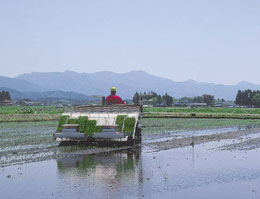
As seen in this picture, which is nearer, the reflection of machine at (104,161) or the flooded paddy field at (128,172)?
the flooded paddy field at (128,172)

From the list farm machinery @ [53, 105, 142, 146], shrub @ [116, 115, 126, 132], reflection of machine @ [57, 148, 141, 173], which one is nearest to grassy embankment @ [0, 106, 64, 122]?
farm machinery @ [53, 105, 142, 146]

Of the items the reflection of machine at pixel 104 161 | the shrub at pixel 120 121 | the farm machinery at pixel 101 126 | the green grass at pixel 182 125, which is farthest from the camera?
the green grass at pixel 182 125

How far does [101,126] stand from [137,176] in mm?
9081

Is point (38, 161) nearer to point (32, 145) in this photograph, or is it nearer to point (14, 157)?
point (14, 157)

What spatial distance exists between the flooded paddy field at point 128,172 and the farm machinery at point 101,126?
2.94 ft

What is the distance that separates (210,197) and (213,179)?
2.99 m

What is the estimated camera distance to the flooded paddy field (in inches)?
570

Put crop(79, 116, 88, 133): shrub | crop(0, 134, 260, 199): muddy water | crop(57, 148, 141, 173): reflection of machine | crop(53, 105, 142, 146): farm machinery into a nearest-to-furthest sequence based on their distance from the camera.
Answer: crop(0, 134, 260, 199): muddy water → crop(57, 148, 141, 173): reflection of machine → crop(53, 105, 142, 146): farm machinery → crop(79, 116, 88, 133): shrub

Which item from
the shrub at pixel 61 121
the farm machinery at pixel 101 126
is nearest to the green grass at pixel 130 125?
the farm machinery at pixel 101 126

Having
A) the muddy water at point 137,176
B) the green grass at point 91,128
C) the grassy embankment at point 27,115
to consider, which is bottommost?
the muddy water at point 137,176

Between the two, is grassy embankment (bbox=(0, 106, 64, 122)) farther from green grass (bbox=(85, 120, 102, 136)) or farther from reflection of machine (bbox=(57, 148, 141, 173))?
reflection of machine (bbox=(57, 148, 141, 173))

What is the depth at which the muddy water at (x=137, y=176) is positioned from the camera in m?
14.3

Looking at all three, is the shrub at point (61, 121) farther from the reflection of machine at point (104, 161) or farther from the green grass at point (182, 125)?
the green grass at point (182, 125)

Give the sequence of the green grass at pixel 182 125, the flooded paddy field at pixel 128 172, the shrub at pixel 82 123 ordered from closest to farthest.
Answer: the flooded paddy field at pixel 128 172 → the shrub at pixel 82 123 → the green grass at pixel 182 125
